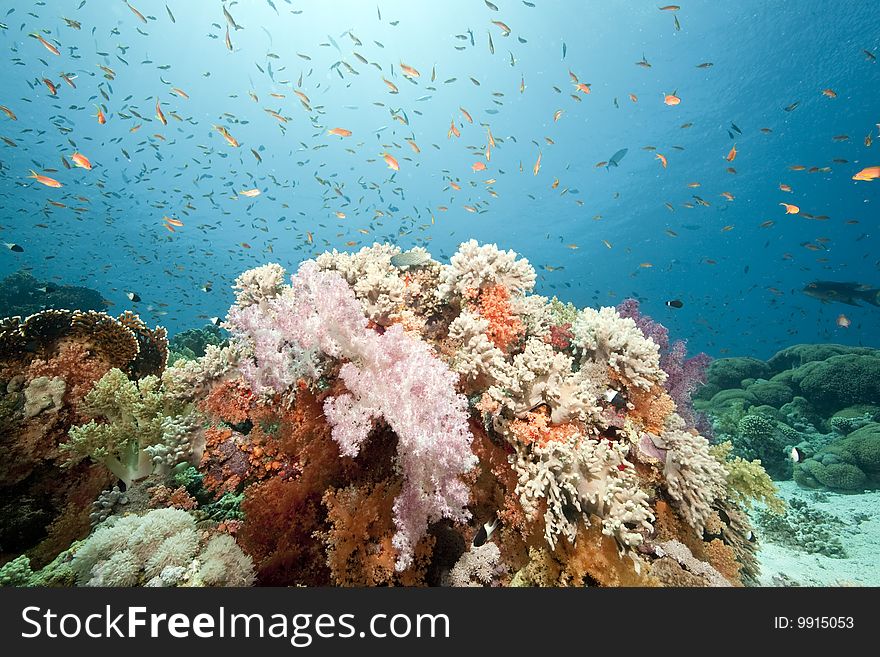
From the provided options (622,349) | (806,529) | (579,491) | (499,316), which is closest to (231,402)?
(499,316)

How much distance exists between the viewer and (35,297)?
21.7m

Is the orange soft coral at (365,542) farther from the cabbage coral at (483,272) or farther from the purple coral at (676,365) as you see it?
the purple coral at (676,365)

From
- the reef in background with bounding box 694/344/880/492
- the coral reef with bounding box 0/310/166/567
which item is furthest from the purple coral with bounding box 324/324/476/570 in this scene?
the reef in background with bounding box 694/344/880/492

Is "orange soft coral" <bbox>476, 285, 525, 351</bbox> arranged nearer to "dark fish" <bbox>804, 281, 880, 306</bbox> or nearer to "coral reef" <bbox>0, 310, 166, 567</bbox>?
"coral reef" <bbox>0, 310, 166, 567</bbox>

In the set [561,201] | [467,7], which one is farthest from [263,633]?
[561,201]

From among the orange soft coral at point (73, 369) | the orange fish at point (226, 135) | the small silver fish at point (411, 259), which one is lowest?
the orange soft coral at point (73, 369)

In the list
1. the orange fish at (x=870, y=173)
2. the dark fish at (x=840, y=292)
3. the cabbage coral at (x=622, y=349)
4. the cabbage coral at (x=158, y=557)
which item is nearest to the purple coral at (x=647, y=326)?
the cabbage coral at (x=622, y=349)

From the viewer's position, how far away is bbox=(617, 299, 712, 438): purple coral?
6.11 m

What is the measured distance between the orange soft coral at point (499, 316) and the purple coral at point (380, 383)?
41.0 inches

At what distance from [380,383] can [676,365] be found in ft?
18.9

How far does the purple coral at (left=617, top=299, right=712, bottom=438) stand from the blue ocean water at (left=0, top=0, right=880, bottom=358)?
9370 mm

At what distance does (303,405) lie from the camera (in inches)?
136

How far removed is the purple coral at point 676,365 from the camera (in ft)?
20.1

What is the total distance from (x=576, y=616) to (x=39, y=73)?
2259 inches
